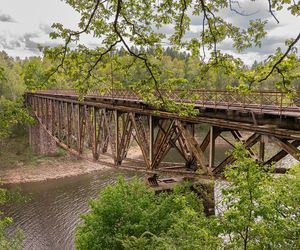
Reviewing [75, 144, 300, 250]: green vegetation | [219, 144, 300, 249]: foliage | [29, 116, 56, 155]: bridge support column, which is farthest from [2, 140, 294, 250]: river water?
[219, 144, 300, 249]: foliage

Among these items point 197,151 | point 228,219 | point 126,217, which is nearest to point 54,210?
point 126,217

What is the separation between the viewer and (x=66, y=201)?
31.0m

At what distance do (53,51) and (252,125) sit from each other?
305 inches

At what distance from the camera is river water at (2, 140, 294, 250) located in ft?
77.7

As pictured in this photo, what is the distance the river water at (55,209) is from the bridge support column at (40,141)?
11642 mm

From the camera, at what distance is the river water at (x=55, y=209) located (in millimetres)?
23688

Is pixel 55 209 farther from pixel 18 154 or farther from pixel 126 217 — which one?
pixel 18 154

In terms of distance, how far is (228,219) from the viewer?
23.4 ft

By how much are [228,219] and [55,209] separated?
83.4ft

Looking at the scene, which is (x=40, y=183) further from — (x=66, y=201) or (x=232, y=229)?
(x=232, y=229)

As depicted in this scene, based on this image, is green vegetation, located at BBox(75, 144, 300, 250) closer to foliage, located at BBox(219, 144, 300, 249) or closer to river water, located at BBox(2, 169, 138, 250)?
foliage, located at BBox(219, 144, 300, 249)

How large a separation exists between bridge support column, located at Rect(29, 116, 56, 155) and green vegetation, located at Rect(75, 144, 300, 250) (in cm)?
3769

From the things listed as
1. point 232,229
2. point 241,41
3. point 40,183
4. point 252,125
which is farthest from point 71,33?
point 40,183

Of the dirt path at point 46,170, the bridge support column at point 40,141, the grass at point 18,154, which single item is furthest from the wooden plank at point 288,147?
the bridge support column at point 40,141
